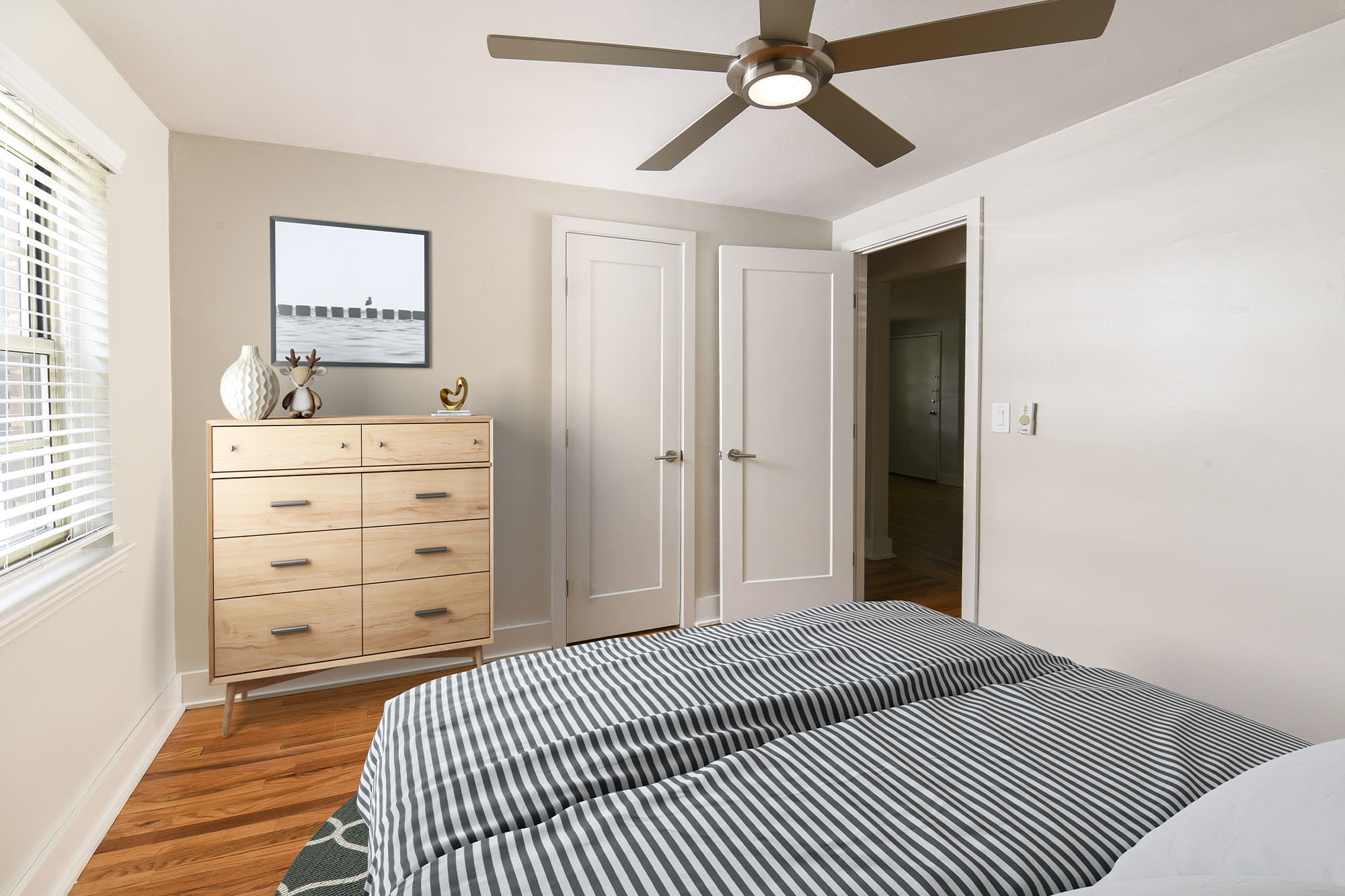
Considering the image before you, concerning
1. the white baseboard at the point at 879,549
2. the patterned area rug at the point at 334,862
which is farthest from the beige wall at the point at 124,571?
the white baseboard at the point at 879,549

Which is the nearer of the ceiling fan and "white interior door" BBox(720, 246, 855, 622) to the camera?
the ceiling fan

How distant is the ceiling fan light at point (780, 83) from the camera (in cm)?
152

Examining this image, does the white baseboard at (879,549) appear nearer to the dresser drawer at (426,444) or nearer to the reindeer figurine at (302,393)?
the dresser drawer at (426,444)

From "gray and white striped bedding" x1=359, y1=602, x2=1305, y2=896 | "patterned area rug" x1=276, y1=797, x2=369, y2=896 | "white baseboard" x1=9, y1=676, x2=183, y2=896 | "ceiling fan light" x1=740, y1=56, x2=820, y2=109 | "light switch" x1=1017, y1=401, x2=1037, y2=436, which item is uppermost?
"ceiling fan light" x1=740, y1=56, x2=820, y2=109

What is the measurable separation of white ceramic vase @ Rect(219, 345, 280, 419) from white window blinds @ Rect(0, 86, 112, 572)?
41 centimetres

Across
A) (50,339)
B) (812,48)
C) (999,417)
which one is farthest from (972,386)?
(50,339)

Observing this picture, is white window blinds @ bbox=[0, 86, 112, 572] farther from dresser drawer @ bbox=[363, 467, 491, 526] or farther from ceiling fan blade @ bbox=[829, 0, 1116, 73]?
ceiling fan blade @ bbox=[829, 0, 1116, 73]

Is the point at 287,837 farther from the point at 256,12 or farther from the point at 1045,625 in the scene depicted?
the point at 1045,625

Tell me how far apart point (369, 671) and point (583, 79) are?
105 inches

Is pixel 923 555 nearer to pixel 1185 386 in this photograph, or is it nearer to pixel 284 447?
pixel 1185 386

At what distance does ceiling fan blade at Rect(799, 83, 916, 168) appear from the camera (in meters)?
1.71

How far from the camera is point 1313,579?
203cm

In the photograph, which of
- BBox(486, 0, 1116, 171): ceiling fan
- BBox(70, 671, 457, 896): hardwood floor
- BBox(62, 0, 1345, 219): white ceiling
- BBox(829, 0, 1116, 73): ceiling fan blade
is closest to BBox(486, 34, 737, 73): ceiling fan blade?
BBox(486, 0, 1116, 171): ceiling fan

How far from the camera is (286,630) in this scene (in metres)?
2.57
